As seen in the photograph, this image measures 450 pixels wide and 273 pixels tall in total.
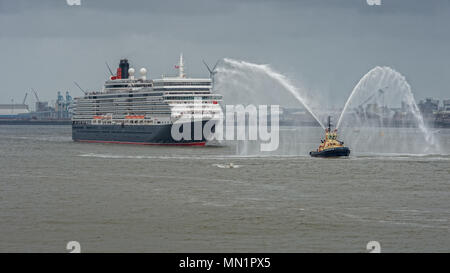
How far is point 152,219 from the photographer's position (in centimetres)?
4053

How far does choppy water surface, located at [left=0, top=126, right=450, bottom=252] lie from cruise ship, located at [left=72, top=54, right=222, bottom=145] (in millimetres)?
36186

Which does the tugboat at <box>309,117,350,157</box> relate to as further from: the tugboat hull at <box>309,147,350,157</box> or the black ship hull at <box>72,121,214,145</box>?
the black ship hull at <box>72,121,214,145</box>

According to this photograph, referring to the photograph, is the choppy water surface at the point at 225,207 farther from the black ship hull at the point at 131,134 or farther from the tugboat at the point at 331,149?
the black ship hull at the point at 131,134

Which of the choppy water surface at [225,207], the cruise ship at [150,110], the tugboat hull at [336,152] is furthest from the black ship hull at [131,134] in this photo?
the choppy water surface at [225,207]

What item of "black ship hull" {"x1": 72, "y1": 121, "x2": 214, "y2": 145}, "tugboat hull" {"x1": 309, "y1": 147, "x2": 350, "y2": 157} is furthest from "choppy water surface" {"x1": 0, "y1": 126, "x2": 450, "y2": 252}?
"black ship hull" {"x1": 72, "y1": 121, "x2": 214, "y2": 145}

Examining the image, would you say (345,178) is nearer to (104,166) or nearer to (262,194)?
(262,194)

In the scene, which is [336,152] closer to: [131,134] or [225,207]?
[225,207]

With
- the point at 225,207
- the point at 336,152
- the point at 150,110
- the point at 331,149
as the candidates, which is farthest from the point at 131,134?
the point at 225,207

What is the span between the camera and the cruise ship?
363 ft

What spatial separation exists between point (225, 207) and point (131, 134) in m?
76.8

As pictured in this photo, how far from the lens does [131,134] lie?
120 meters
